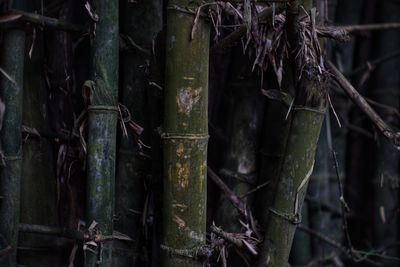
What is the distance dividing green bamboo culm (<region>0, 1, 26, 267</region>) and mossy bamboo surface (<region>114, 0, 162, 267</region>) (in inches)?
9.6

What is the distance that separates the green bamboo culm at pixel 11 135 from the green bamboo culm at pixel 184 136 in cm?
29

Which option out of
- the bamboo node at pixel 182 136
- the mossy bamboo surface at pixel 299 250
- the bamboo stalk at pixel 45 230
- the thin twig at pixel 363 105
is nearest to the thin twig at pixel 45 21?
the bamboo node at pixel 182 136

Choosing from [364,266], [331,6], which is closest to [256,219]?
[331,6]

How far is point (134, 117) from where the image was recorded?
1340mm

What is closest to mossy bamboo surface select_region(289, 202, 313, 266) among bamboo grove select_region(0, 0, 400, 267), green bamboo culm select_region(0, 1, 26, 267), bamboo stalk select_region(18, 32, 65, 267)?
bamboo grove select_region(0, 0, 400, 267)

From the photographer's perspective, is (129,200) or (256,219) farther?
(256,219)

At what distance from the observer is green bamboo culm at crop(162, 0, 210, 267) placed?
1.17 m

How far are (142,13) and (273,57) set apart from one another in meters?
0.31

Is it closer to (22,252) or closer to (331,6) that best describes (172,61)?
(22,252)

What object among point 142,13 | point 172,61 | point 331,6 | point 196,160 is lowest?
point 196,160

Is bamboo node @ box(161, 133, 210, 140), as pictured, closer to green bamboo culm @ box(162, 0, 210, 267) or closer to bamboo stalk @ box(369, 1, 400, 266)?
green bamboo culm @ box(162, 0, 210, 267)

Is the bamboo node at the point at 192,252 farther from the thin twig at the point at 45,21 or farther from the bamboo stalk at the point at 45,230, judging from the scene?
the thin twig at the point at 45,21

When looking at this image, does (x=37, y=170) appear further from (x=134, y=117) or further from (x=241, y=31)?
(x=241, y=31)

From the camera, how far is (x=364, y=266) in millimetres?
2369
